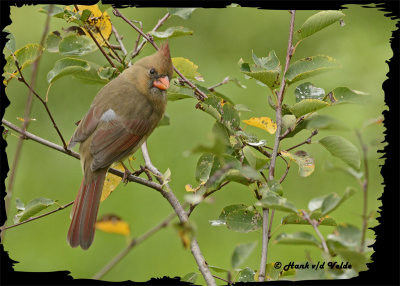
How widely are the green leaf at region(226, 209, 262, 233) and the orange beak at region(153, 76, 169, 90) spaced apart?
755 millimetres

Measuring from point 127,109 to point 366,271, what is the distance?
149 cm

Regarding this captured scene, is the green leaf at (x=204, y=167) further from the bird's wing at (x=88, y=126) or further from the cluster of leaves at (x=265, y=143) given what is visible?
the bird's wing at (x=88, y=126)

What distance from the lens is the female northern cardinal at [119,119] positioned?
2.36 m

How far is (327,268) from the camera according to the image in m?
1.30

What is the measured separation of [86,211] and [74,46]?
0.59 meters

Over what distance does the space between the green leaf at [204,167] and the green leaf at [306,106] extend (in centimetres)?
28

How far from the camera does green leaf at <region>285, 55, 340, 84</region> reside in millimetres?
1706

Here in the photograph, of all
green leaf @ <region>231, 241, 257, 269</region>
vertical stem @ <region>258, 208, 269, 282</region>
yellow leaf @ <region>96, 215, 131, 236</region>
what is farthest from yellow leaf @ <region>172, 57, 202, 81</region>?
yellow leaf @ <region>96, 215, 131, 236</region>

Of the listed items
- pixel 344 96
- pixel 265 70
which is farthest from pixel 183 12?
pixel 344 96

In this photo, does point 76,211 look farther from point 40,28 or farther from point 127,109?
point 40,28

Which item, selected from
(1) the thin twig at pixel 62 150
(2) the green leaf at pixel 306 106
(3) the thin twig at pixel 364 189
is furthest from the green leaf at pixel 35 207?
(3) the thin twig at pixel 364 189

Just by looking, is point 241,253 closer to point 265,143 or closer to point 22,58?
point 265,143

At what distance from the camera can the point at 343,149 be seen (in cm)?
162

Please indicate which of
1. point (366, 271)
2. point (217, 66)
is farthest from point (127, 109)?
point (217, 66)
